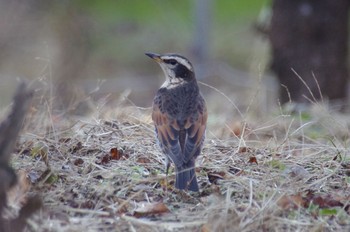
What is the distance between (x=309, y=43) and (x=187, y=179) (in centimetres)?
765

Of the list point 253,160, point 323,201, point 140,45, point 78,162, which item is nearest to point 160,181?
point 78,162

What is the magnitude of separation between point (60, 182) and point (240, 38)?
15398 mm

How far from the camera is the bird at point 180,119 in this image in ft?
26.8

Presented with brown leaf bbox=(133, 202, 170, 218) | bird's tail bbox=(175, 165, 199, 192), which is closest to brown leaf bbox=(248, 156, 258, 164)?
bird's tail bbox=(175, 165, 199, 192)

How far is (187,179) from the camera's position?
789 centimetres

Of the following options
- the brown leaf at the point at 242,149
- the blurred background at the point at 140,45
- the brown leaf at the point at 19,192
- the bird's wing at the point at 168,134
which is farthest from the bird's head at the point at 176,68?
the blurred background at the point at 140,45

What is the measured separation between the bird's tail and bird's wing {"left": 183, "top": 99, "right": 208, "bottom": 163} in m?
0.20

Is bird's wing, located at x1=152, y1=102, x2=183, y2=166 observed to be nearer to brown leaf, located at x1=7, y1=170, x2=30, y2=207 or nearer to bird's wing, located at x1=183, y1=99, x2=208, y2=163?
bird's wing, located at x1=183, y1=99, x2=208, y2=163

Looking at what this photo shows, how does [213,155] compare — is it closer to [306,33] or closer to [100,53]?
[306,33]

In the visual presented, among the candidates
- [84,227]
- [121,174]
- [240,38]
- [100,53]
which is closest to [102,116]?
[121,174]

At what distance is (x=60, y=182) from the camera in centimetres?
802

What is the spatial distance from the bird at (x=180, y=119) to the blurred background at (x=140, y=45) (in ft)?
8.79

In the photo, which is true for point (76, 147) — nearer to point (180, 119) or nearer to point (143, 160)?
point (143, 160)

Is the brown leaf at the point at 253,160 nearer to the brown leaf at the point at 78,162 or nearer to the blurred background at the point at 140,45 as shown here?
the brown leaf at the point at 78,162
